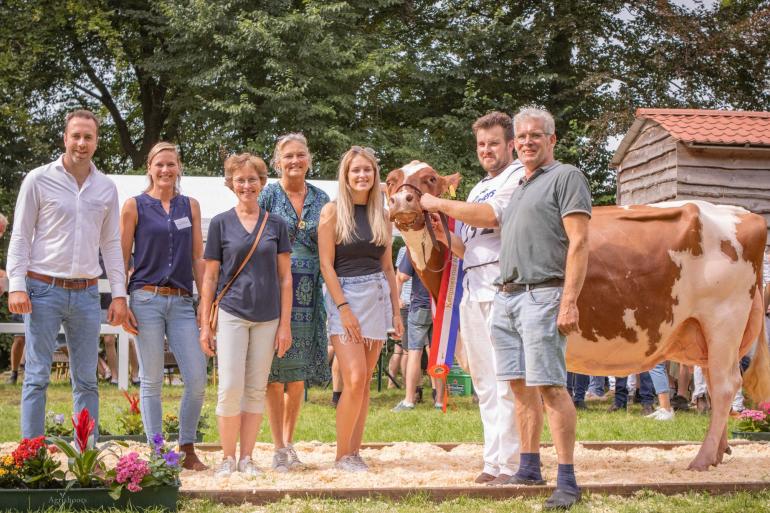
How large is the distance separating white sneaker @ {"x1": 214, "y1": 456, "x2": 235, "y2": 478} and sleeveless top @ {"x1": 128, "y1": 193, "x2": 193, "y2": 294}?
118 centimetres

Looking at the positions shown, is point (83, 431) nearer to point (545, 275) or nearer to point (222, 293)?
point (222, 293)

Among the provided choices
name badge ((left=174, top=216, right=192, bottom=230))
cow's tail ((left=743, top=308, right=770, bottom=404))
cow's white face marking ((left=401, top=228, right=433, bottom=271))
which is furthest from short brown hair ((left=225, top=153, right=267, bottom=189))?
cow's tail ((left=743, top=308, right=770, bottom=404))

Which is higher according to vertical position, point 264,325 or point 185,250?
point 185,250

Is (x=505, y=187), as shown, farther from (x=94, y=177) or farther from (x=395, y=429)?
(x=395, y=429)

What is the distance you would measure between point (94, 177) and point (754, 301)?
4965 mm

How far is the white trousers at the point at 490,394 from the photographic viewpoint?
5844mm

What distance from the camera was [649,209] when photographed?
279 inches

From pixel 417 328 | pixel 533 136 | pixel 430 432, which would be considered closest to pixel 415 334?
pixel 417 328

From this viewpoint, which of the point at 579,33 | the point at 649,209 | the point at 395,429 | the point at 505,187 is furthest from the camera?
the point at 579,33

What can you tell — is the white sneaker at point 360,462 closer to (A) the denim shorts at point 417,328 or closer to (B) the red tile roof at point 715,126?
(A) the denim shorts at point 417,328

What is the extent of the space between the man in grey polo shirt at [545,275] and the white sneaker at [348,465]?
1.42 meters

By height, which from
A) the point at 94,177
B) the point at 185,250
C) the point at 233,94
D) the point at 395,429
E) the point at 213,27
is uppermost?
the point at 213,27

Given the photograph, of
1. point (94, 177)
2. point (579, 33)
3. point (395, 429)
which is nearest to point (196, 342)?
point (94, 177)

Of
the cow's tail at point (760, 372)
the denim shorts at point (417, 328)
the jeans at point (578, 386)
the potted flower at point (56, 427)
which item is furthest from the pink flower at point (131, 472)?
the jeans at point (578, 386)
